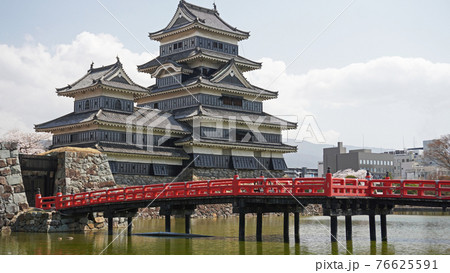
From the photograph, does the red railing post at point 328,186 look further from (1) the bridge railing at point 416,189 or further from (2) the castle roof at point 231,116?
(2) the castle roof at point 231,116

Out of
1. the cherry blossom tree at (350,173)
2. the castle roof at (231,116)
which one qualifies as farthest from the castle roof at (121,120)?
the cherry blossom tree at (350,173)

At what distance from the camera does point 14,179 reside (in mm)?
36562

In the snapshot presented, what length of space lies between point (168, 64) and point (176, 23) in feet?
19.3

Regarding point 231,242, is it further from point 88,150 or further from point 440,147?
point 440,147

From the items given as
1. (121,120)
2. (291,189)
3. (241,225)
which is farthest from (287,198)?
(121,120)

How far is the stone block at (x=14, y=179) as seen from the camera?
36.3 meters

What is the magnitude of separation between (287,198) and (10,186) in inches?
691

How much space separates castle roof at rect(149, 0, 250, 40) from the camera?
201 feet

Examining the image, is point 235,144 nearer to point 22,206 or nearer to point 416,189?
point 22,206

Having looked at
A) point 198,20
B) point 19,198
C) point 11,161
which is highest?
point 198,20

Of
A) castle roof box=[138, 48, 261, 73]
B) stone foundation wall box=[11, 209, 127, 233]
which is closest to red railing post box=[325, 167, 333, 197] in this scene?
stone foundation wall box=[11, 209, 127, 233]

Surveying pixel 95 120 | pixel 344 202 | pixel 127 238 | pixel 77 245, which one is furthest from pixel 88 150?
pixel 344 202

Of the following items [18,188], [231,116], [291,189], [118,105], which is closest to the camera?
[291,189]

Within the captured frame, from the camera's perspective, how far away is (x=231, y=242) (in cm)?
3022
